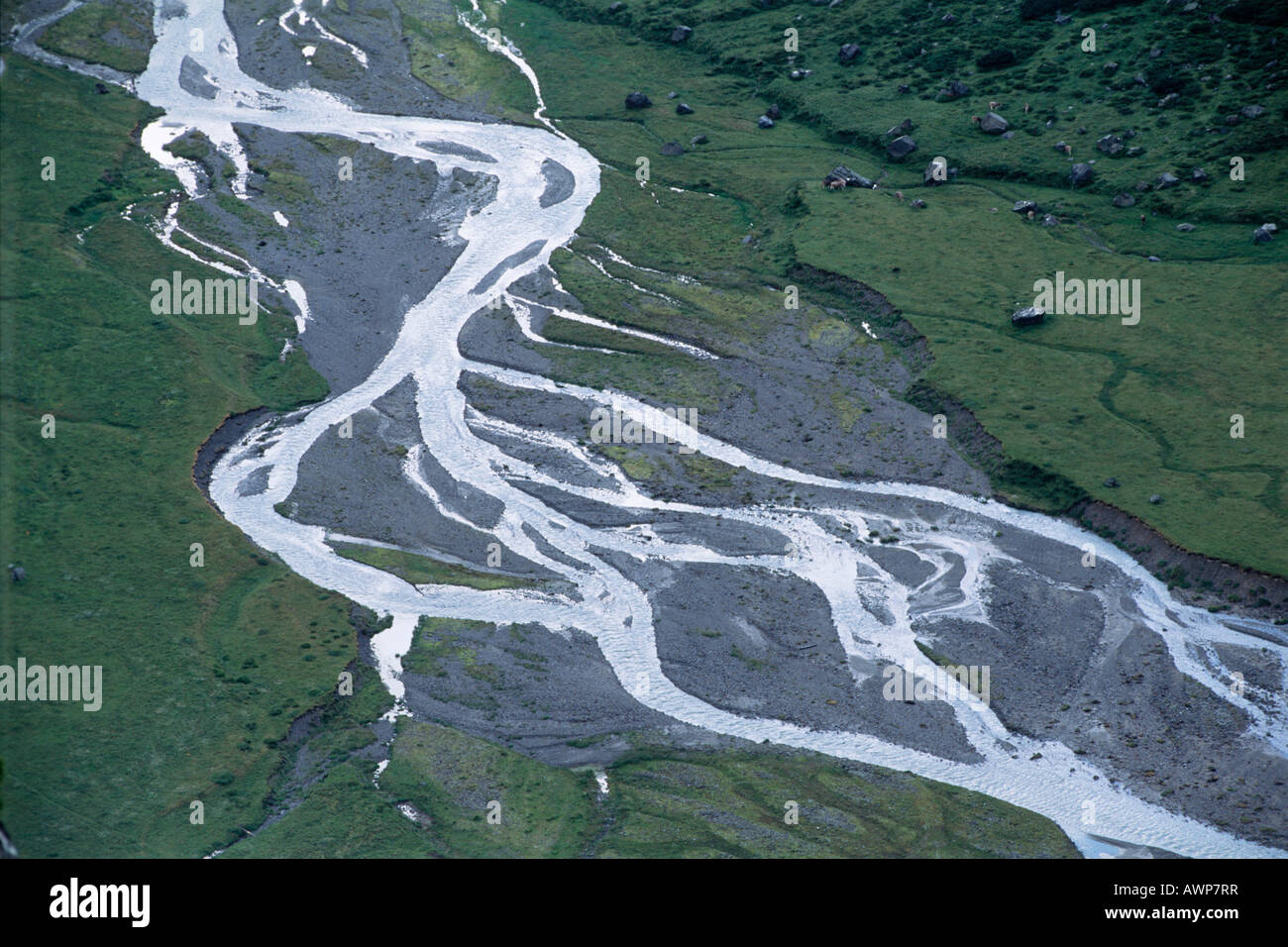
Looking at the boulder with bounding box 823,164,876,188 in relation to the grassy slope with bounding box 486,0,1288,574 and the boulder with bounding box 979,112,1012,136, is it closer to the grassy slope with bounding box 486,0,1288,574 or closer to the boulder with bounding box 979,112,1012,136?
the grassy slope with bounding box 486,0,1288,574

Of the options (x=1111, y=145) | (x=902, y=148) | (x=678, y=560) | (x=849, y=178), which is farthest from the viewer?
(x=902, y=148)

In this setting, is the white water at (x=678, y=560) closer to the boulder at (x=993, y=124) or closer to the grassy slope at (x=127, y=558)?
the grassy slope at (x=127, y=558)

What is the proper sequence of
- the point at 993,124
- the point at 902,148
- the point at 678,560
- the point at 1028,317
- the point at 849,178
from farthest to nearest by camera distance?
the point at 902,148
the point at 993,124
the point at 849,178
the point at 1028,317
the point at 678,560

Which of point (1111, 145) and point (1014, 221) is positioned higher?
point (1111, 145)

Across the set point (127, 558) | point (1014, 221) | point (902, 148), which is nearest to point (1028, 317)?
point (1014, 221)

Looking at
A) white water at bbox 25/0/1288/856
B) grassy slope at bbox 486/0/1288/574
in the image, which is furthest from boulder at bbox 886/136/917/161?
white water at bbox 25/0/1288/856

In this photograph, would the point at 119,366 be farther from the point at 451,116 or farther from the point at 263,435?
the point at 451,116

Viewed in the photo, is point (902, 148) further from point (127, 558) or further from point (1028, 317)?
Answer: point (127, 558)
